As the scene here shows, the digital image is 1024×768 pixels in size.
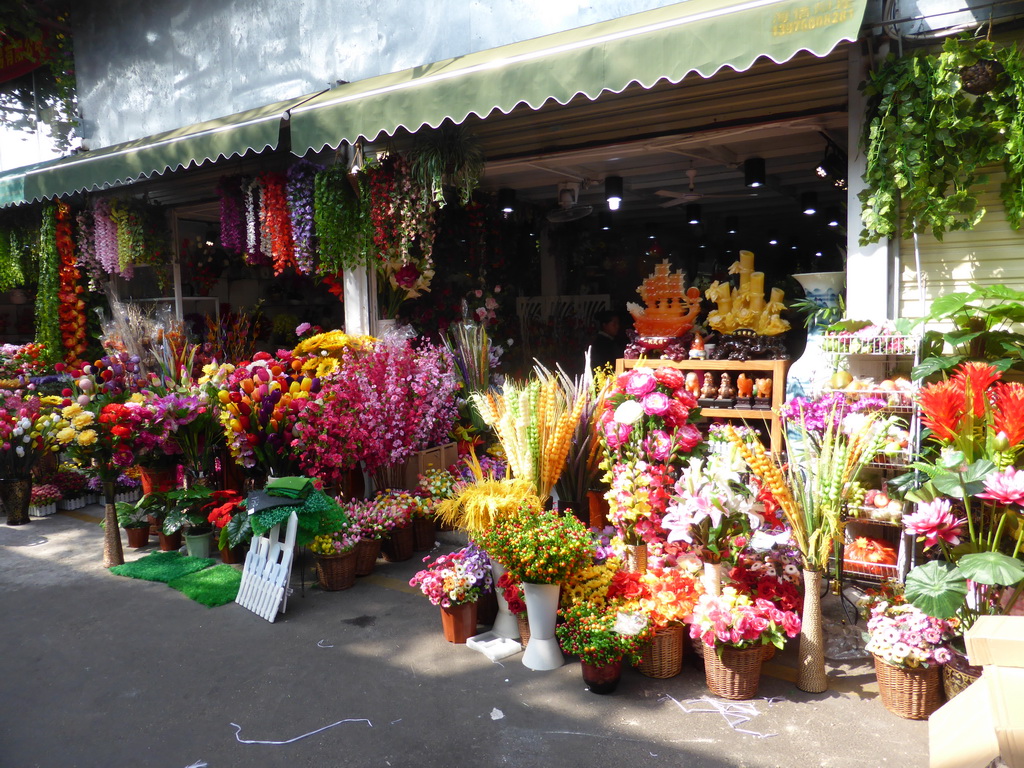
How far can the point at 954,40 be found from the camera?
3.64 metres

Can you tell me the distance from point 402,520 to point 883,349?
3.20m

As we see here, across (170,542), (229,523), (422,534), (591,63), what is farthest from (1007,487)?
(170,542)

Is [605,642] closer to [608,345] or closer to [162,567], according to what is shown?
[162,567]

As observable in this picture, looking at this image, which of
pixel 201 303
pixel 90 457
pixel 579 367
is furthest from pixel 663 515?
pixel 201 303

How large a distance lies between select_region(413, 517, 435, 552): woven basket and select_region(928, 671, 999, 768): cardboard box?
12.6ft

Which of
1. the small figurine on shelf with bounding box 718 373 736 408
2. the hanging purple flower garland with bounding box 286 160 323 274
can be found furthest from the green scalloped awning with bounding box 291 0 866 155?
the small figurine on shelf with bounding box 718 373 736 408

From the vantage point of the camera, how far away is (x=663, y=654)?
3455 mm

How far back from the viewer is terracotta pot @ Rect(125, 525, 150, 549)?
568 centimetres

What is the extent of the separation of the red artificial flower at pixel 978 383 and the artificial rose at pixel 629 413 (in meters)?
1.47

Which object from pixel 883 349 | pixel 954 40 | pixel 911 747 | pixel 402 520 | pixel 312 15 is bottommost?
pixel 911 747

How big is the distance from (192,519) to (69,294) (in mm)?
4659

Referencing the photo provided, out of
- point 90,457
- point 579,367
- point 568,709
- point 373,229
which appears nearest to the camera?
point 568,709

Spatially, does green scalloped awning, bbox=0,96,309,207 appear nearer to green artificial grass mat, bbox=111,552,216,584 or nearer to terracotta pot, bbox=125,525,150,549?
terracotta pot, bbox=125,525,150,549

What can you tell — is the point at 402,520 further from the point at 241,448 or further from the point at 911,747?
the point at 911,747
